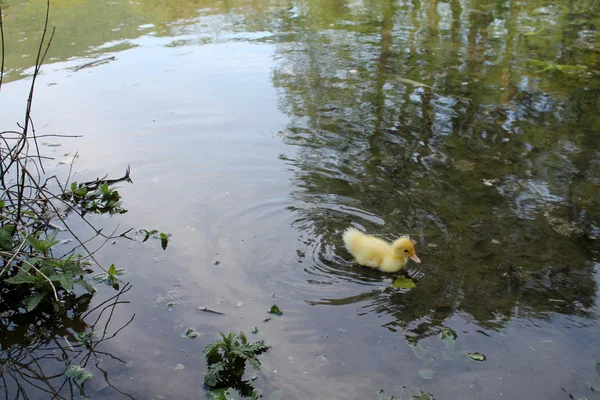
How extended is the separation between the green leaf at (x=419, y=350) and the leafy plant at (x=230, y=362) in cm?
100

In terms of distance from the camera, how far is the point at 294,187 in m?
5.52

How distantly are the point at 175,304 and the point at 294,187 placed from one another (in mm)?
2024

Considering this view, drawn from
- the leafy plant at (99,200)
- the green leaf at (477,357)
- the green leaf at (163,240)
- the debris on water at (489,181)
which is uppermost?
the leafy plant at (99,200)

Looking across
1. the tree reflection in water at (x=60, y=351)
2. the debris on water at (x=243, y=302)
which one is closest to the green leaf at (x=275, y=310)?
the debris on water at (x=243, y=302)

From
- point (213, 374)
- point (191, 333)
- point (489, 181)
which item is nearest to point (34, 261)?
point (191, 333)

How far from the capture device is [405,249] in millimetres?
4098

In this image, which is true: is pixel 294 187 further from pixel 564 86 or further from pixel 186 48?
pixel 186 48

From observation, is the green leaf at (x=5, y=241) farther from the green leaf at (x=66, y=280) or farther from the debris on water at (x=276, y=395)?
the debris on water at (x=276, y=395)

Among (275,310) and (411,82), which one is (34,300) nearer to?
(275,310)

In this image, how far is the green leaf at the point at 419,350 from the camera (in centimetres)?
344

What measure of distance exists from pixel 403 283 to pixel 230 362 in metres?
1.49

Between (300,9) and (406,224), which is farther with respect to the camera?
(300,9)

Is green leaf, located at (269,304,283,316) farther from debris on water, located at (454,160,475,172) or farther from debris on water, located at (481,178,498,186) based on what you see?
debris on water, located at (454,160,475,172)

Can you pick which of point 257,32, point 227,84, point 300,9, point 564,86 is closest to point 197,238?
point 227,84
